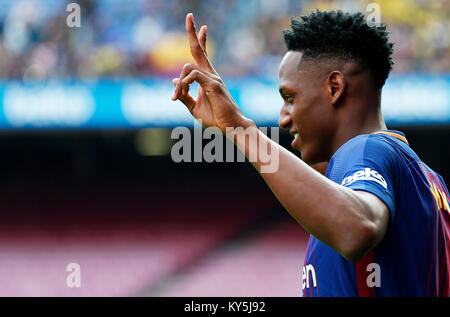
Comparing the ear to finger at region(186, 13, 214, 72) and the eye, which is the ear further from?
finger at region(186, 13, 214, 72)

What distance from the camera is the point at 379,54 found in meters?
2.06

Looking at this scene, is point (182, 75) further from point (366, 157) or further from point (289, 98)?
point (366, 157)

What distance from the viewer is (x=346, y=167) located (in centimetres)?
167

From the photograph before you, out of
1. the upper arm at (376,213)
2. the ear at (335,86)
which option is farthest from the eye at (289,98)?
the upper arm at (376,213)

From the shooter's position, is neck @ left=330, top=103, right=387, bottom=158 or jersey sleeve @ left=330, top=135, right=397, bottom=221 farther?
neck @ left=330, top=103, right=387, bottom=158

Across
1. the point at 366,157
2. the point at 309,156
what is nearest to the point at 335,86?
the point at 309,156

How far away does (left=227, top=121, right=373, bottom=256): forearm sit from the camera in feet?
4.78

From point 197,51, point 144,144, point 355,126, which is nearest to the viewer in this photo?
point 197,51

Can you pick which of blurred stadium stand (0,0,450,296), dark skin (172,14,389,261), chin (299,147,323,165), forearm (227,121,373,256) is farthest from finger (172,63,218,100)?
blurred stadium stand (0,0,450,296)

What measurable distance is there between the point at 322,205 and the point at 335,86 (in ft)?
1.97

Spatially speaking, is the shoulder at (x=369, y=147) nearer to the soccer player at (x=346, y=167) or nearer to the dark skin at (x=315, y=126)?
the soccer player at (x=346, y=167)

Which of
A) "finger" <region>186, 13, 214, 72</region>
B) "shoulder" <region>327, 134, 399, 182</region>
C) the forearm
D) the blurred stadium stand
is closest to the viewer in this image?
the forearm

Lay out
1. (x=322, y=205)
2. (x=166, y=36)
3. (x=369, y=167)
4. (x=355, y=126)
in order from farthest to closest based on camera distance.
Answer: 1. (x=166, y=36)
2. (x=355, y=126)
3. (x=369, y=167)
4. (x=322, y=205)
